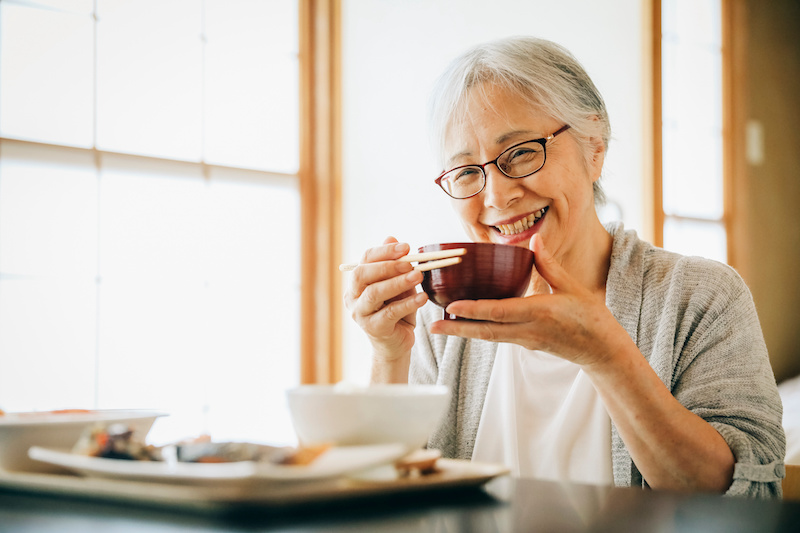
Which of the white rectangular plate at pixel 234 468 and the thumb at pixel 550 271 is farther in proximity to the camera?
the thumb at pixel 550 271

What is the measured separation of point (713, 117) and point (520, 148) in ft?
10.6

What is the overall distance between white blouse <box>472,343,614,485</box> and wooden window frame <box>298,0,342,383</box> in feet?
6.39

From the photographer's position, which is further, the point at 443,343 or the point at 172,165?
the point at 172,165

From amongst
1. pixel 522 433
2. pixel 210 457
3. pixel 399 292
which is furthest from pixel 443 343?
pixel 210 457

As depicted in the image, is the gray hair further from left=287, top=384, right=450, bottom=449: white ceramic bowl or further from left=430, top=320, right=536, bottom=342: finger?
left=287, top=384, right=450, bottom=449: white ceramic bowl

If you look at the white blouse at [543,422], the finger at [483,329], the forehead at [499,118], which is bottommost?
the white blouse at [543,422]

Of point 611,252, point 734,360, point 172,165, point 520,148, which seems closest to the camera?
point 734,360

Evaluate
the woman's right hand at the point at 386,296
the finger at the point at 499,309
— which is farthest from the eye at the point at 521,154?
the finger at the point at 499,309

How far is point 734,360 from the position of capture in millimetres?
1224

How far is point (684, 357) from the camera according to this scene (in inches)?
51.4

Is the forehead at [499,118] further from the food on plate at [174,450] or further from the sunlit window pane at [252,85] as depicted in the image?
the sunlit window pane at [252,85]

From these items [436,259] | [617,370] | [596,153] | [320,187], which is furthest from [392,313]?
[320,187]

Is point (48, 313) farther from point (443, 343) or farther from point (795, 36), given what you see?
point (795, 36)

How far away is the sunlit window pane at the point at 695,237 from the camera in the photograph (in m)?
3.79
